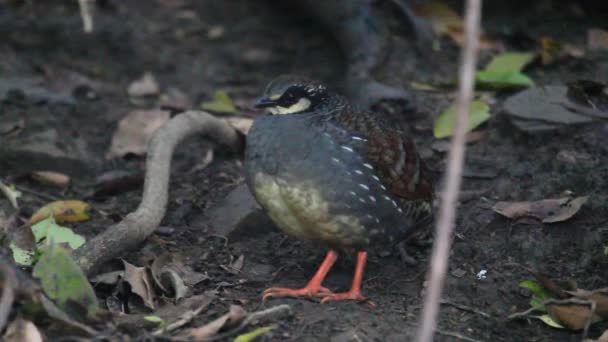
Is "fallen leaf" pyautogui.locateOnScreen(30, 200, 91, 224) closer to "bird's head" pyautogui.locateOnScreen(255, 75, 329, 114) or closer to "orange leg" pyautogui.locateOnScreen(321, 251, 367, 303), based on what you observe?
"bird's head" pyautogui.locateOnScreen(255, 75, 329, 114)

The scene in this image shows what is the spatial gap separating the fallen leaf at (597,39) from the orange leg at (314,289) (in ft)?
10.4

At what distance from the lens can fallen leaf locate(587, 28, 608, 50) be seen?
6840 mm

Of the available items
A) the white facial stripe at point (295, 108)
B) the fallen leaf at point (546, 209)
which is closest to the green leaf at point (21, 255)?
the white facial stripe at point (295, 108)

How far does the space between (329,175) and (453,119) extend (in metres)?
1.83

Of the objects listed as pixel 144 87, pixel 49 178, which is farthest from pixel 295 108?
pixel 144 87

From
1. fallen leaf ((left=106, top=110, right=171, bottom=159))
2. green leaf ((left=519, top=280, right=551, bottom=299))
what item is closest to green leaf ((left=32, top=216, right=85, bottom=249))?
fallen leaf ((left=106, top=110, right=171, bottom=159))

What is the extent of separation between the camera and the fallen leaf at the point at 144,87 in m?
7.08

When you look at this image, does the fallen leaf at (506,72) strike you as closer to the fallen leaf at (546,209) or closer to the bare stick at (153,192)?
the fallen leaf at (546,209)

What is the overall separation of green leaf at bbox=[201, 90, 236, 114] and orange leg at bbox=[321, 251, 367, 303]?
223 centimetres

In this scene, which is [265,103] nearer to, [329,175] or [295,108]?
[295,108]

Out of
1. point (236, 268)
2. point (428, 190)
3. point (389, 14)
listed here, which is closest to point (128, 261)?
point (236, 268)

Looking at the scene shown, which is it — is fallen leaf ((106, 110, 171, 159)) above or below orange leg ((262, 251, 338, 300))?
above

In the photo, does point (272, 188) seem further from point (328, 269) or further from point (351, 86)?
point (351, 86)

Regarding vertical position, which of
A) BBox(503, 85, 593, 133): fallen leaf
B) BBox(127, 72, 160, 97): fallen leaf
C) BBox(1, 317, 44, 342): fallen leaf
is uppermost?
BBox(503, 85, 593, 133): fallen leaf
